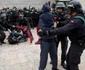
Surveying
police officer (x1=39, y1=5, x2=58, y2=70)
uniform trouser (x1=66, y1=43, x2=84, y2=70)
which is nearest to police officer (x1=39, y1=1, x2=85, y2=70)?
uniform trouser (x1=66, y1=43, x2=84, y2=70)

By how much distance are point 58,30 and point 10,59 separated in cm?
337

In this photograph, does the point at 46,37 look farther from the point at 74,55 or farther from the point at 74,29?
the point at 74,29

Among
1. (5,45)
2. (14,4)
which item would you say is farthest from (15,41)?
(14,4)

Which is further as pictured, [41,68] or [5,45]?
[5,45]

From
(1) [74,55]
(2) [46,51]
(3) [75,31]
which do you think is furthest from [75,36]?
(2) [46,51]

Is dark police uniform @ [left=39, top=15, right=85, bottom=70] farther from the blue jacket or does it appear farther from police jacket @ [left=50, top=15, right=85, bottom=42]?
the blue jacket

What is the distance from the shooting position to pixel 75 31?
3.33 metres

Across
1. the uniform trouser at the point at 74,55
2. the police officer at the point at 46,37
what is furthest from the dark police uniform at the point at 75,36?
the police officer at the point at 46,37

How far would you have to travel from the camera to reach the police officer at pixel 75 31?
3.15 m

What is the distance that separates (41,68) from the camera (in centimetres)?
457

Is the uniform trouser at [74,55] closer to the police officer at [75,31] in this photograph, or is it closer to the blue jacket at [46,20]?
the police officer at [75,31]

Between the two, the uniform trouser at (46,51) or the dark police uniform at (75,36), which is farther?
the uniform trouser at (46,51)

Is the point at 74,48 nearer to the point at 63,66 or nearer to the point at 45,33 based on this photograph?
the point at 45,33

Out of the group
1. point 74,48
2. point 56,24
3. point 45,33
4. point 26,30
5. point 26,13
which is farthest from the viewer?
point 26,13
